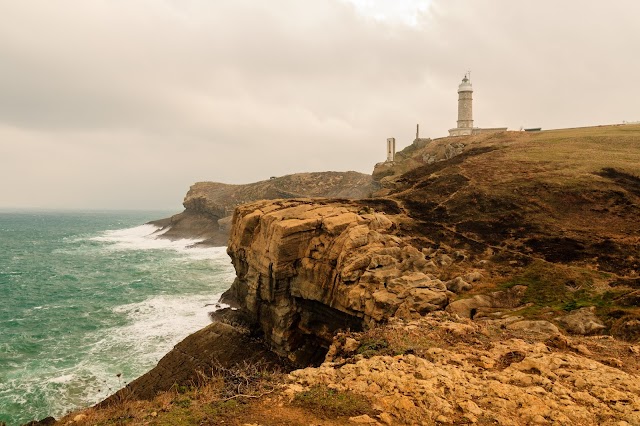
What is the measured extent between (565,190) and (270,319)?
22430 millimetres

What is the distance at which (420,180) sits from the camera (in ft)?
118

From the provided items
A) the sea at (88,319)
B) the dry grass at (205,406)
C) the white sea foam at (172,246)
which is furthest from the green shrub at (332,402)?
the white sea foam at (172,246)

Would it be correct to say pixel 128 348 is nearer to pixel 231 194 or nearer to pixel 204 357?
pixel 204 357

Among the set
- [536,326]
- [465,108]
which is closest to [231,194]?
[465,108]

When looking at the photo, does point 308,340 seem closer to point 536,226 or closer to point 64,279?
point 536,226

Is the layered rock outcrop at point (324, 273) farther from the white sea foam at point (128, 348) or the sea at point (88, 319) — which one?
the sea at point (88, 319)

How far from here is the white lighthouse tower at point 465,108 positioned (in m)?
64.8

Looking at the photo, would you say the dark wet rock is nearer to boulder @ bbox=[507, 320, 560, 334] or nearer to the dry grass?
the dry grass

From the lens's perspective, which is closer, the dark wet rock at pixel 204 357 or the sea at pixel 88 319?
the dark wet rock at pixel 204 357

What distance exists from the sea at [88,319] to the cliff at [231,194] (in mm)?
26940

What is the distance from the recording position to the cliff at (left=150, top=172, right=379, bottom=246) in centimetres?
8894

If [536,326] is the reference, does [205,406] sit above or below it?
below

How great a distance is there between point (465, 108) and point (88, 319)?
203 ft

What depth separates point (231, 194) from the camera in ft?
335
